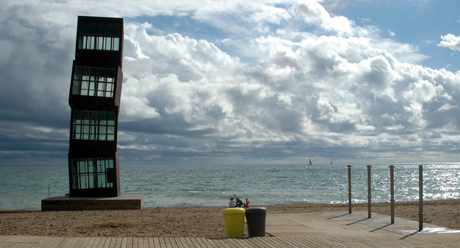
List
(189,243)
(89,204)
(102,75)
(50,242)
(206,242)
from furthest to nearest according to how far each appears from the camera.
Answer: (102,75) → (89,204) → (206,242) → (189,243) → (50,242)

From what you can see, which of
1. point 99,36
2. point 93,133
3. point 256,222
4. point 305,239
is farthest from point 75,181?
point 305,239

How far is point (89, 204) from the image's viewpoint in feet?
69.7

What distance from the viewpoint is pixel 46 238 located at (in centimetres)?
941

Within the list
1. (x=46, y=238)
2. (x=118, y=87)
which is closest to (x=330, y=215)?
(x=46, y=238)

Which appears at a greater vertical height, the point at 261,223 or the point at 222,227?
the point at 261,223

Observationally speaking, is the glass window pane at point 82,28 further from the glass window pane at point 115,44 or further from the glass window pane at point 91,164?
the glass window pane at point 91,164

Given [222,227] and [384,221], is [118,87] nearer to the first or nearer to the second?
[222,227]

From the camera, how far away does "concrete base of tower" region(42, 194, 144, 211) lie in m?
A: 20.8

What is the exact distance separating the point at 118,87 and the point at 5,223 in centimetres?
1062

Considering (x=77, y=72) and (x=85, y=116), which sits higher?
(x=77, y=72)

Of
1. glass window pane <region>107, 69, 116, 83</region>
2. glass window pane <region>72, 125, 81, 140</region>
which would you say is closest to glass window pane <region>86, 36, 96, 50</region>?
Answer: glass window pane <region>107, 69, 116, 83</region>

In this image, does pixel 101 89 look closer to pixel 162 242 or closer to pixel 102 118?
pixel 102 118

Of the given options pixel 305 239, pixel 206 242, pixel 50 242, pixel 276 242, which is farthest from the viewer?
pixel 305 239

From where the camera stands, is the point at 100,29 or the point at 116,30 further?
the point at 116,30
